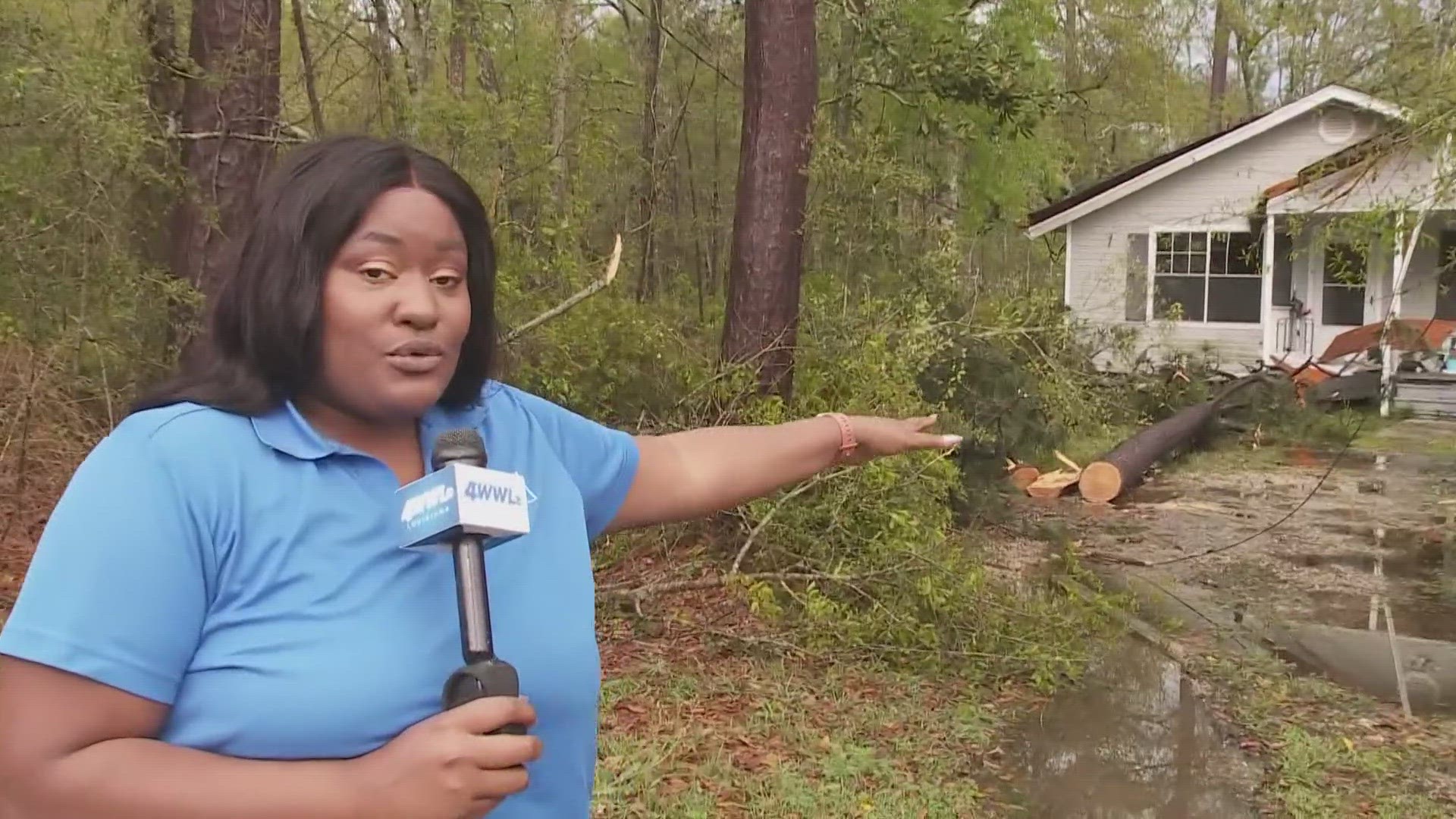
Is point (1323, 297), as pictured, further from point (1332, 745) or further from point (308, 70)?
point (308, 70)

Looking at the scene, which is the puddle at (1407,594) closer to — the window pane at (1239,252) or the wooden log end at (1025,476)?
the wooden log end at (1025,476)

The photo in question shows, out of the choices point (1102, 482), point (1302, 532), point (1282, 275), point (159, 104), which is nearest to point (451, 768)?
point (159, 104)

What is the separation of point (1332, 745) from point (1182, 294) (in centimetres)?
1501

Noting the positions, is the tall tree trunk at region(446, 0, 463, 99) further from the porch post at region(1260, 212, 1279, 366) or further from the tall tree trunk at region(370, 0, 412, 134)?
the porch post at region(1260, 212, 1279, 366)

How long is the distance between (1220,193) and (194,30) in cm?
1628

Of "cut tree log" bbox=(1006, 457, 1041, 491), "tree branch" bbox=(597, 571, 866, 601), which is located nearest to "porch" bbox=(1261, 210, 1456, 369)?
"cut tree log" bbox=(1006, 457, 1041, 491)

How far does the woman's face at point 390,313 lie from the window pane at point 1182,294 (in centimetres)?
Answer: 1880

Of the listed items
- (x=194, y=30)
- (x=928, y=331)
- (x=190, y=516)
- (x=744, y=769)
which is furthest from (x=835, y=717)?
(x=194, y=30)

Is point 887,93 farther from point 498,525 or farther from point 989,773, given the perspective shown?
point 498,525

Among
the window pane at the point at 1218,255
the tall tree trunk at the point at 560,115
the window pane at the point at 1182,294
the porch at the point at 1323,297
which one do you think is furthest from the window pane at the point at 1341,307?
the tall tree trunk at the point at 560,115

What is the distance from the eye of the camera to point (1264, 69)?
35.8 metres

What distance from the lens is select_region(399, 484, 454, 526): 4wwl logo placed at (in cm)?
134

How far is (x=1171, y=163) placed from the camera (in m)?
18.2

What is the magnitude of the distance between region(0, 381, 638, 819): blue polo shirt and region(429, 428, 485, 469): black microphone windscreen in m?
0.08
